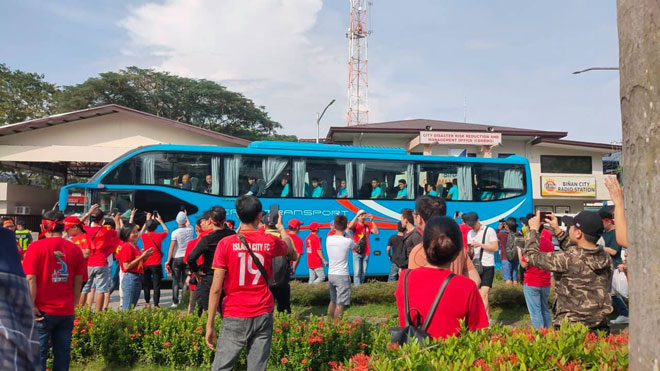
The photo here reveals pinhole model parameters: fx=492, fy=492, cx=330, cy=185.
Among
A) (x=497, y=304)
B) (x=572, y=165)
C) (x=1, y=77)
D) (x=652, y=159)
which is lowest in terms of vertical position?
(x=497, y=304)

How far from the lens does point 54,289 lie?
182 inches

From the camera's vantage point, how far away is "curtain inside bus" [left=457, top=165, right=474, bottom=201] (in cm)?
1511

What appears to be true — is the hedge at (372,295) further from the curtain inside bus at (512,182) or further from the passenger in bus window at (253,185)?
the curtain inside bus at (512,182)

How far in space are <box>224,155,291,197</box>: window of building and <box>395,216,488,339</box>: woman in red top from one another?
10.8 m

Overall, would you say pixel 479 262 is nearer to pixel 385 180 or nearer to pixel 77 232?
pixel 77 232

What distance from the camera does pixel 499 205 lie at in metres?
15.4

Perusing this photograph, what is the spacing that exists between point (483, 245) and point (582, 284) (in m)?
3.62

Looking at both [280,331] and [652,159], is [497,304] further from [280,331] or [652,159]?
[652,159]

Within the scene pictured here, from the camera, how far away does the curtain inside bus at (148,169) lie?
41.8 feet

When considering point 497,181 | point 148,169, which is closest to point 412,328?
point 148,169

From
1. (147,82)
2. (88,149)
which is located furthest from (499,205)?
(147,82)

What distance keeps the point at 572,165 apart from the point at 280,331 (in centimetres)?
2891

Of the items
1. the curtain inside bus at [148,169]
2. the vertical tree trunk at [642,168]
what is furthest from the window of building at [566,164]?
the vertical tree trunk at [642,168]

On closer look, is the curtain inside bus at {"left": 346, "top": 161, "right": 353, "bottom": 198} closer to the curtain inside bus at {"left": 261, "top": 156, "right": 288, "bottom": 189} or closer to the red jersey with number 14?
the curtain inside bus at {"left": 261, "top": 156, "right": 288, "bottom": 189}
